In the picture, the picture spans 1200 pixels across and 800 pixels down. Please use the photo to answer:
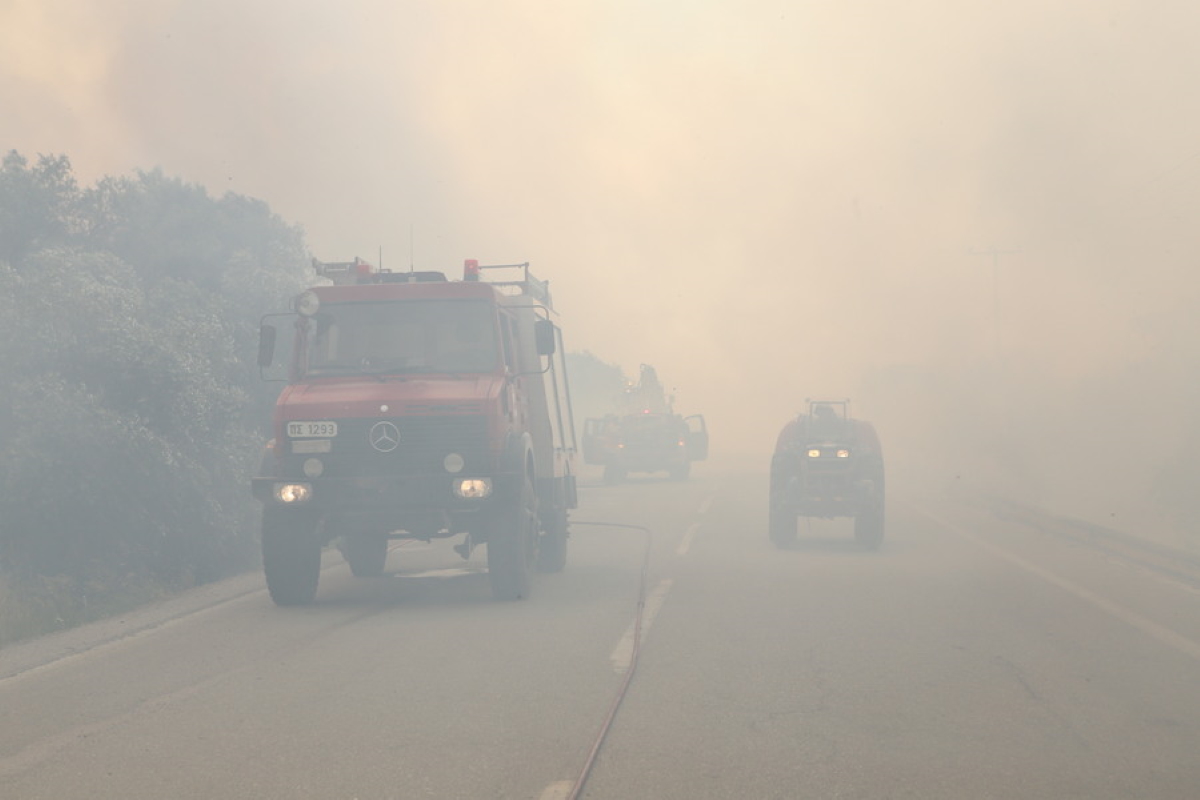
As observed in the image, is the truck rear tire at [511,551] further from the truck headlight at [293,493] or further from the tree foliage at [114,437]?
the tree foliage at [114,437]

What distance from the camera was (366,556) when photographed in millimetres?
14586

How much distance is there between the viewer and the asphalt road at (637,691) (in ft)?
19.1

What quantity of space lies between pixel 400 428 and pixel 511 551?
5.13ft

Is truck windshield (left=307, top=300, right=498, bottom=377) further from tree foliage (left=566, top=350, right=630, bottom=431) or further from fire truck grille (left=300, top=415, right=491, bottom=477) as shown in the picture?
tree foliage (left=566, top=350, right=630, bottom=431)

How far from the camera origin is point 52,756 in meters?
6.34

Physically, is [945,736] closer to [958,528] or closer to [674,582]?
[674,582]

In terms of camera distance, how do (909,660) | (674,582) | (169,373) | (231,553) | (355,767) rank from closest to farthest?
1. (355,767)
2. (909,660)
3. (674,582)
4. (169,373)
5. (231,553)

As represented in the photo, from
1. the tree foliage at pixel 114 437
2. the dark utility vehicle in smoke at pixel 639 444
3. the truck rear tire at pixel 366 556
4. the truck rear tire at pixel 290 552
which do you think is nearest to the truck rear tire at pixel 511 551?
the truck rear tire at pixel 290 552

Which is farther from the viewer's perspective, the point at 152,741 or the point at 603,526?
the point at 603,526

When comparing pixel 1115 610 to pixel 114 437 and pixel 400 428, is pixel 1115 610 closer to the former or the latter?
pixel 400 428

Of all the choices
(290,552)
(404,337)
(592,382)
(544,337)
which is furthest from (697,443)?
(592,382)

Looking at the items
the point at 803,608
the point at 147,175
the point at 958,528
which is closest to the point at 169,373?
the point at 803,608

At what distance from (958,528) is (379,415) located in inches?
480

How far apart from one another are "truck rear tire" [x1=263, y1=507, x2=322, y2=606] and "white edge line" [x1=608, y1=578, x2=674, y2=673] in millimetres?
3140
